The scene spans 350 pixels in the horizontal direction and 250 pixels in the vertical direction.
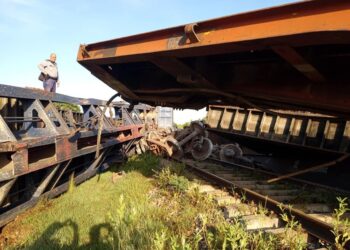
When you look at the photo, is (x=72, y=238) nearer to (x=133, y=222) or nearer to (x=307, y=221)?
(x=133, y=222)

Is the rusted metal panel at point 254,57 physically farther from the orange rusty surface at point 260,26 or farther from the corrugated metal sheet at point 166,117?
the corrugated metal sheet at point 166,117

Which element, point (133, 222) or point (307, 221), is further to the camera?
point (307, 221)

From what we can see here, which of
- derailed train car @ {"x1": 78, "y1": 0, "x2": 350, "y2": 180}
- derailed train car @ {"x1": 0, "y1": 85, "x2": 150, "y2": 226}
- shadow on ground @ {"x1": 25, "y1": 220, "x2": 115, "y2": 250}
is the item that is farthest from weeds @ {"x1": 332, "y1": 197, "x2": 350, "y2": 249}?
derailed train car @ {"x1": 0, "y1": 85, "x2": 150, "y2": 226}

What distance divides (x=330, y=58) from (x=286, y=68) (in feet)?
1.64

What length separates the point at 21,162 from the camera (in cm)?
420

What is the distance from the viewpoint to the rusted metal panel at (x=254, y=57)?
2531 millimetres

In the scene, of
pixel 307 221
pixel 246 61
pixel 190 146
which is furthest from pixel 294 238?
pixel 190 146

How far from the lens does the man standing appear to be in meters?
8.76

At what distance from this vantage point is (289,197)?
5445 mm

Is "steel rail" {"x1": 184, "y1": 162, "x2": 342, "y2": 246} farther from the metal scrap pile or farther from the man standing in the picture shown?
the man standing

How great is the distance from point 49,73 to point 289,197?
6821mm

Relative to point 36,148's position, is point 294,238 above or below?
below

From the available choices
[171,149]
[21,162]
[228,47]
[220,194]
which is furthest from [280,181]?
[21,162]

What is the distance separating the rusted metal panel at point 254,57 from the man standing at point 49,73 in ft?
14.5
